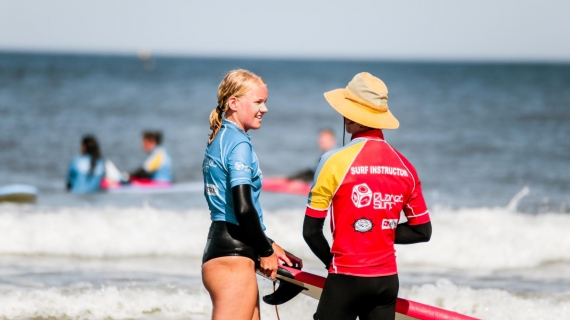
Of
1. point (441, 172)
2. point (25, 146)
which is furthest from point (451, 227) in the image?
point (25, 146)

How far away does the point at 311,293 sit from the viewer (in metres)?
3.61

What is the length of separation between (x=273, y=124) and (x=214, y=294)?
2484 cm

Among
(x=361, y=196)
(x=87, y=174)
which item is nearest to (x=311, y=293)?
(x=361, y=196)

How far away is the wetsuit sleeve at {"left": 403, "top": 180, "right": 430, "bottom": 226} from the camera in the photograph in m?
3.23

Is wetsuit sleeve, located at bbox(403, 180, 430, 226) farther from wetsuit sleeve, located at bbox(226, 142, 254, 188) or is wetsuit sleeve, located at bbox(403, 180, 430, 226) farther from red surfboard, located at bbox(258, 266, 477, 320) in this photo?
wetsuit sleeve, located at bbox(226, 142, 254, 188)

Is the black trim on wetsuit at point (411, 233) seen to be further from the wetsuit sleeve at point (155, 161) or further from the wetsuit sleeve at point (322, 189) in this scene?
the wetsuit sleeve at point (155, 161)

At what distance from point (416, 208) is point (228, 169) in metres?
0.91

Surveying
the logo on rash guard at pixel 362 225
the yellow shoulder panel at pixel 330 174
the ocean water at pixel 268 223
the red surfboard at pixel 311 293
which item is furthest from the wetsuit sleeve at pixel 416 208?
the ocean water at pixel 268 223

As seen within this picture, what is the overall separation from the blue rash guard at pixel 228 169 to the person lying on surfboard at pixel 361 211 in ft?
0.98

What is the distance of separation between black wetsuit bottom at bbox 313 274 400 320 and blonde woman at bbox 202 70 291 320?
0.31 meters

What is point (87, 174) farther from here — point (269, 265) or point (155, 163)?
point (269, 265)

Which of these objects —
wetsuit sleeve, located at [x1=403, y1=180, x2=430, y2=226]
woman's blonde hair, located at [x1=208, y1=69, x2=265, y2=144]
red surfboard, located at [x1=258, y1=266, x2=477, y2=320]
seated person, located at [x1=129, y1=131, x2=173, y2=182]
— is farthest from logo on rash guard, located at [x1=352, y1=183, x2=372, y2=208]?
seated person, located at [x1=129, y1=131, x2=173, y2=182]

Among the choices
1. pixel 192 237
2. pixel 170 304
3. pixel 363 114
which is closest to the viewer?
pixel 363 114

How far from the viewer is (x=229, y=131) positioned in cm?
321
